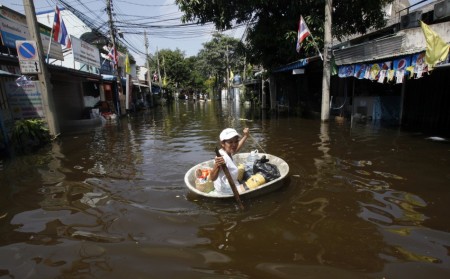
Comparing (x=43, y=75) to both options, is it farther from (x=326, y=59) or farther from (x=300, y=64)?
(x=326, y=59)

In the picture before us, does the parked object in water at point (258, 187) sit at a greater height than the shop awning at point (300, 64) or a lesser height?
lesser

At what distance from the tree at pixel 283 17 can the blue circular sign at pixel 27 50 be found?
26.5 feet

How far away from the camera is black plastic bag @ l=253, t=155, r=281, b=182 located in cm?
561

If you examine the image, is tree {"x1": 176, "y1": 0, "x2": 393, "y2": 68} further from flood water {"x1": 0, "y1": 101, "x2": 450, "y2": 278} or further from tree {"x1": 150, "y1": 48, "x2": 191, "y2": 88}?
tree {"x1": 150, "y1": 48, "x2": 191, "y2": 88}

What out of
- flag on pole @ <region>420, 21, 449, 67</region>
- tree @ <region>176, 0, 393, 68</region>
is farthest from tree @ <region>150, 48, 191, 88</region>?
flag on pole @ <region>420, 21, 449, 67</region>

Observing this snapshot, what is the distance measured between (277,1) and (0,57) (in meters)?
A: 13.1

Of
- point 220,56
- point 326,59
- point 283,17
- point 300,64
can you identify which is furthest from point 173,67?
point 326,59

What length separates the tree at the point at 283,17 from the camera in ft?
51.4

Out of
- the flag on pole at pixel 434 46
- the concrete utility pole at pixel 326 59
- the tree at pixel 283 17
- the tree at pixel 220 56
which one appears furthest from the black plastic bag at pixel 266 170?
the tree at pixel 220 56

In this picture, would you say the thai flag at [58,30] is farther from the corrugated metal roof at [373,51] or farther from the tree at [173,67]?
the tree at [173,67]

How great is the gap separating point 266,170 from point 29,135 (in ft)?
31.2

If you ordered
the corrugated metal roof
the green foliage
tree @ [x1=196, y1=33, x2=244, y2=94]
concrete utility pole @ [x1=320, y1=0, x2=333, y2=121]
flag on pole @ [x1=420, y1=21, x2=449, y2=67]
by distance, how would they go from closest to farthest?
flag on pole @ [x1=420, y1=21, x2=449, y2=67], the corrugated metal roof, the green foliage, concrete utility pole @ [x1=320, y1=0, x2=333, y2=121], tree @ [x1=196, y1=33, x2=244, y2=94]

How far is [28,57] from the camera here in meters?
11.2

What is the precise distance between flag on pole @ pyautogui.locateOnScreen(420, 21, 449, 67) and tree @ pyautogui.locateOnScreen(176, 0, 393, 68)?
7733mm
